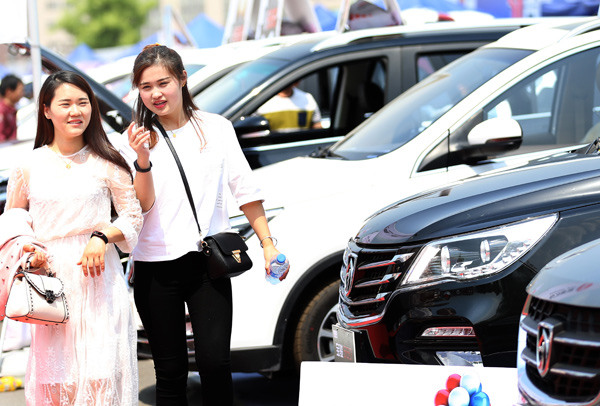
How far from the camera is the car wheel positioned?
5152 mm

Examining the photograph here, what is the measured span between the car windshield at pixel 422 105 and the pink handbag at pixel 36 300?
2428 millimetres

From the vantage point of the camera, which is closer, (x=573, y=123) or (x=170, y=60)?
(x=170, y=60)

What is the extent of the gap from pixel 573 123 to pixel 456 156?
0.85 meters

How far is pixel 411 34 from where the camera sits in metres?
7.60

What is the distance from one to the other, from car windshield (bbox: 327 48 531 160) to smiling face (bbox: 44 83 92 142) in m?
2.16

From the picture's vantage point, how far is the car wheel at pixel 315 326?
515 cm

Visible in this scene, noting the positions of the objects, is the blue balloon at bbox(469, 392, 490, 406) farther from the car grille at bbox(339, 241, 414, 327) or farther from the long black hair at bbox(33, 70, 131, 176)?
the long black hair at bbox(33, 70, 131, 176)

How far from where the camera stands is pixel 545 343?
2598 millimetres

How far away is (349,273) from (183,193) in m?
0.87

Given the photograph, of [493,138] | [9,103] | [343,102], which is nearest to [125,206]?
[493,138]

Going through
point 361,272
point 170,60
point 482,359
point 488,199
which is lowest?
point 482,359

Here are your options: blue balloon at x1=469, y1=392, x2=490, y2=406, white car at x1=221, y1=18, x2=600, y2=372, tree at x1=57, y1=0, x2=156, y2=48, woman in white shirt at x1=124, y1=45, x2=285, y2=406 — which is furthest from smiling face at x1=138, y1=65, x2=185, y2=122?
tree at x1=57, y1=0, x2=156, y2=48

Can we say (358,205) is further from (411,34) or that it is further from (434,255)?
(411,34)

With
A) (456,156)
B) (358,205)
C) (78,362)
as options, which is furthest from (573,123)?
(78,362)
